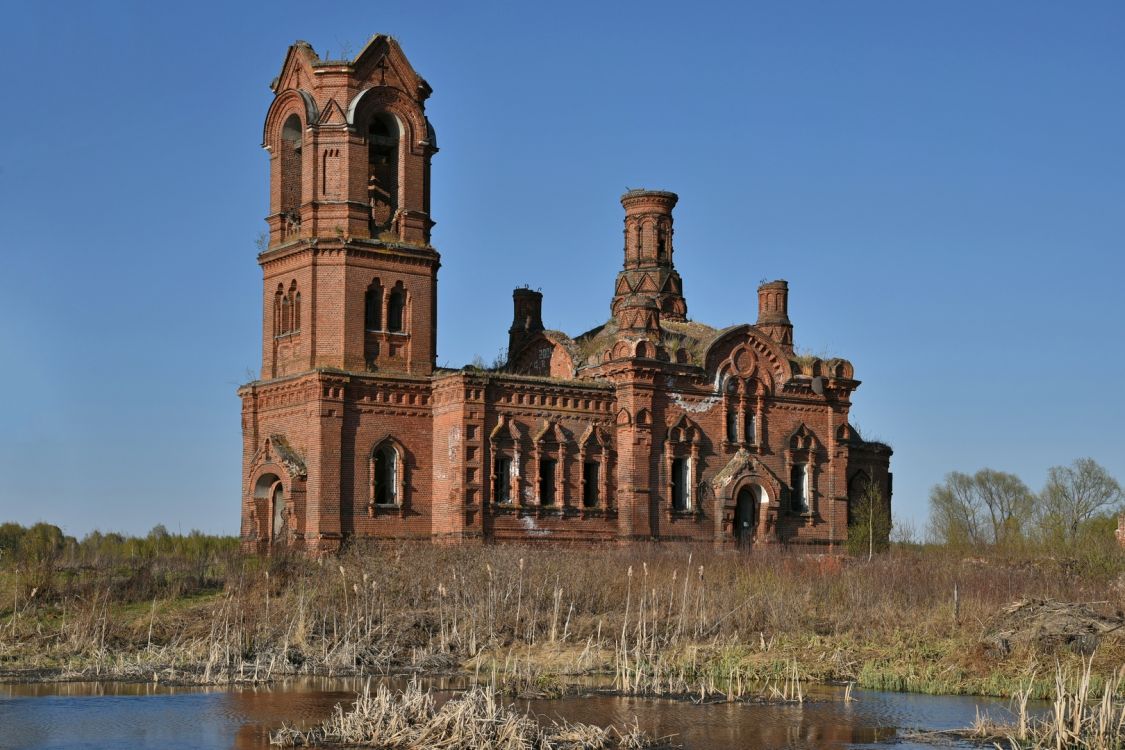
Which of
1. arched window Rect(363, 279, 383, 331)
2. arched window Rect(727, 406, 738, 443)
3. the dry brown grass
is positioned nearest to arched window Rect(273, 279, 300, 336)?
arched window Rect(363, 279, 383, 331)

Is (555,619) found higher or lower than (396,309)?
lower

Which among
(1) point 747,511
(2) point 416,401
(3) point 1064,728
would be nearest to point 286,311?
(2) point 416,401

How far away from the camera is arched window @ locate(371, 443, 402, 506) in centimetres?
3394

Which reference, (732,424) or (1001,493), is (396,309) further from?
(1001,493)

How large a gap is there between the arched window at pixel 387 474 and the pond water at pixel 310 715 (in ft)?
39.5

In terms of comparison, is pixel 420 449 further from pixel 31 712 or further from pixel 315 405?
pixel 31 712

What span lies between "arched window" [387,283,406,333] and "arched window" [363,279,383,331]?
239 mm

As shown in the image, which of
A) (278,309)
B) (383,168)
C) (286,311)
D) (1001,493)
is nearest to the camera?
(286,311)

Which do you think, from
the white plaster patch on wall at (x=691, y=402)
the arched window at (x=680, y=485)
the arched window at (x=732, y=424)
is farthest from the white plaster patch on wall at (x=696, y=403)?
the arched window at (x=680, y=485)

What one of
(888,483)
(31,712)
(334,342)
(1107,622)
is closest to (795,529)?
(888,483)

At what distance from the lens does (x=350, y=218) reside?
34219 millimetres

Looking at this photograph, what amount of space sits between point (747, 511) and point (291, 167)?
1365 centimetres

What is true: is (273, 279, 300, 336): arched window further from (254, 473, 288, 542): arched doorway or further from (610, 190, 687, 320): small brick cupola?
(610, 190, 687, 320): small brick cupola

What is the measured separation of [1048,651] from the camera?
22.1 m
